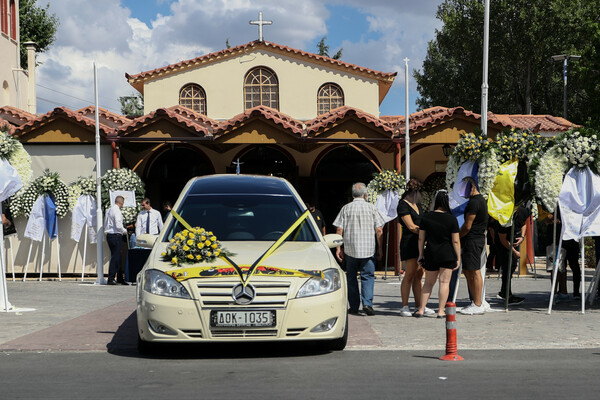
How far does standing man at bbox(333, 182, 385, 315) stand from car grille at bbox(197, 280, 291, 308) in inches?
167

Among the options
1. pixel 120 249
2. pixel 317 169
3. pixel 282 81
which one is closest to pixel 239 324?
pixel 120 249

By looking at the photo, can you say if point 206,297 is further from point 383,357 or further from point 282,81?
point 282,81

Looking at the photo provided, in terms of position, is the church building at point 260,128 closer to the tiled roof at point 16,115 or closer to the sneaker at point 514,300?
the tiled roof at point 16,115

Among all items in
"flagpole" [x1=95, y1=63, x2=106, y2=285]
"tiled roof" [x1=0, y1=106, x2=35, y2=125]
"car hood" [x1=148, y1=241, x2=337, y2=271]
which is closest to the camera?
"car hood" [x1=148, y1=241, x2=337, y2=271]

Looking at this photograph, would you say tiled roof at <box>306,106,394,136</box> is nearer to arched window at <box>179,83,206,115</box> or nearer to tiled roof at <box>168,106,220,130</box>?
tiled roof at <box>168,106,220,130</box>

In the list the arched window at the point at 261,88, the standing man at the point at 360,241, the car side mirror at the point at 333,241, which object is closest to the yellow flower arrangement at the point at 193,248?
the car side mirror at the point at 333,241

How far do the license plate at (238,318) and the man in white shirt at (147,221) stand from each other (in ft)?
38.3

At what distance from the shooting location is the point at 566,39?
42469 millimetres

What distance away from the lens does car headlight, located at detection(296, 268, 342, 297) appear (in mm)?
8031

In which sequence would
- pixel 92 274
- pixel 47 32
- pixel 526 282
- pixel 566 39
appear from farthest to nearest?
pixel 47 32, pixel 566 39, pixel 92 274, pixel 526 282

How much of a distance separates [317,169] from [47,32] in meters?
28.4

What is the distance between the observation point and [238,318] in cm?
786

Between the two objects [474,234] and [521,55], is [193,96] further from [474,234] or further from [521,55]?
[521,55]

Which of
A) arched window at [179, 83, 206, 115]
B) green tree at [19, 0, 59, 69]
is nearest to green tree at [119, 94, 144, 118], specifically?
green tree at [19, 0, 59, 69]
